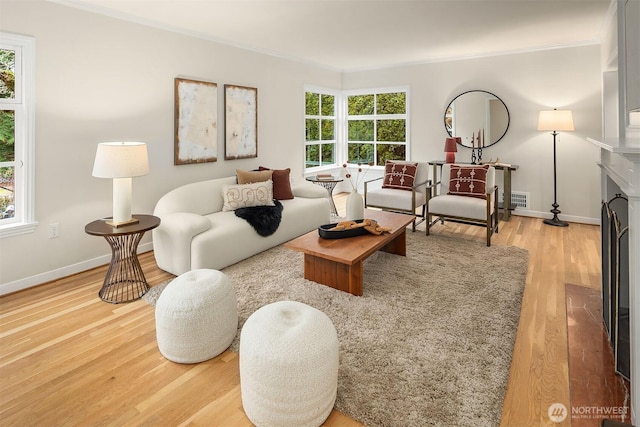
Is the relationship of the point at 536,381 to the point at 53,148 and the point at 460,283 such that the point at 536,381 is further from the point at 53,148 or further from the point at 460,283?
the point at 53,148

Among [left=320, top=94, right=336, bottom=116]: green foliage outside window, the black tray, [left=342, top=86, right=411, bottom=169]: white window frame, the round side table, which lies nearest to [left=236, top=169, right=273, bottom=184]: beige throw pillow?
the round side table

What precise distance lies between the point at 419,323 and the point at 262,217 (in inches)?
79.8

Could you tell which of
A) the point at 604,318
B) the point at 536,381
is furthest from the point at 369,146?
the point at 536,381

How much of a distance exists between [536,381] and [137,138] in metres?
4.01

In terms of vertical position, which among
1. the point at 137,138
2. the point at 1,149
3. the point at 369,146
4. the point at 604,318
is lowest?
the point at 604,318

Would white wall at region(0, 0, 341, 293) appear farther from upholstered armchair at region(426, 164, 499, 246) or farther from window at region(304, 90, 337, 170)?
upholstered armchair at region(426, 164, 499, 246)

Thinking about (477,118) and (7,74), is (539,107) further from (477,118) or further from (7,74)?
(7,74)

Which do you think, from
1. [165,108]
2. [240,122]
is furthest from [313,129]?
[165,108]

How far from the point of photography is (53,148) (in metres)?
3.22

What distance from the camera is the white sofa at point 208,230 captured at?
328 centimetres

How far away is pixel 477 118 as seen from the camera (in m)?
5.82

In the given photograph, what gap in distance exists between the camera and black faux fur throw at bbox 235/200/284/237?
12.6 feet

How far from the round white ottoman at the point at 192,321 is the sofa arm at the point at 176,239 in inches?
42.4

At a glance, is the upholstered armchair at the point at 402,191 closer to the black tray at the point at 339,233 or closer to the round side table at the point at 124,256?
the black tray at the point at 339,233
